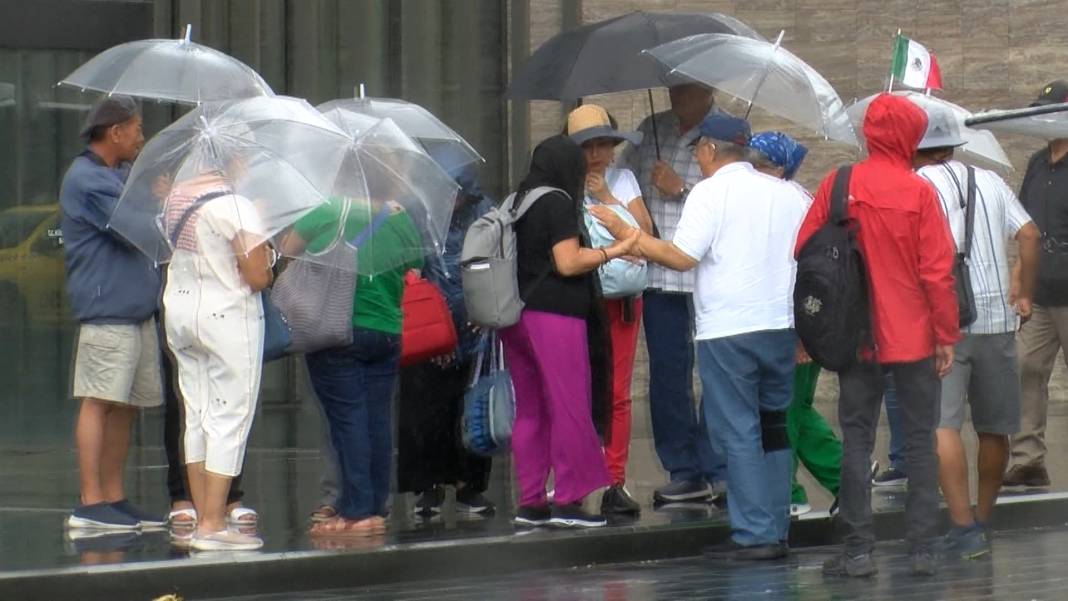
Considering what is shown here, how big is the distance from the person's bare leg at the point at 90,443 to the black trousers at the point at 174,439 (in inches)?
14.9

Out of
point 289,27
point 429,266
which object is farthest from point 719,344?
point 289,27

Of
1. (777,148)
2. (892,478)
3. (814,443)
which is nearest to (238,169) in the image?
(777,148)

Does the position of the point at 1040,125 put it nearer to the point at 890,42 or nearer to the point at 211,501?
the point at 211,501

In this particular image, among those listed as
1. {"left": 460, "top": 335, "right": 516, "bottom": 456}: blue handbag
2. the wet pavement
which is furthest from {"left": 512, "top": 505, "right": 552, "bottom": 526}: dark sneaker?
the wet pavement

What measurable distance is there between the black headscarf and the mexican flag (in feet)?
6.41

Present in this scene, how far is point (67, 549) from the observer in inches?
330

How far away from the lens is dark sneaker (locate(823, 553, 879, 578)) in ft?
27.2

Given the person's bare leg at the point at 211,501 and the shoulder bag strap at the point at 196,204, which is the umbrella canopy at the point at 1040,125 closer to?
the shoulder bag strap at the point at 196,204

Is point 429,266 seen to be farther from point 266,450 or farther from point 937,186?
point 266,450

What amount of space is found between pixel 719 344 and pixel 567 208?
881 mm

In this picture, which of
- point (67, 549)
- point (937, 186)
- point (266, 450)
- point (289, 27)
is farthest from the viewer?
point (289, 27)

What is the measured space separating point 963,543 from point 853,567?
35.9 inches

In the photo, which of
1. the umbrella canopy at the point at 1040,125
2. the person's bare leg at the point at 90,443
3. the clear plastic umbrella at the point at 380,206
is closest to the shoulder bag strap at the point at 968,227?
the umbrella canopy at the point at 1040,125

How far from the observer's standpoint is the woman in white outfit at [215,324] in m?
8.20
